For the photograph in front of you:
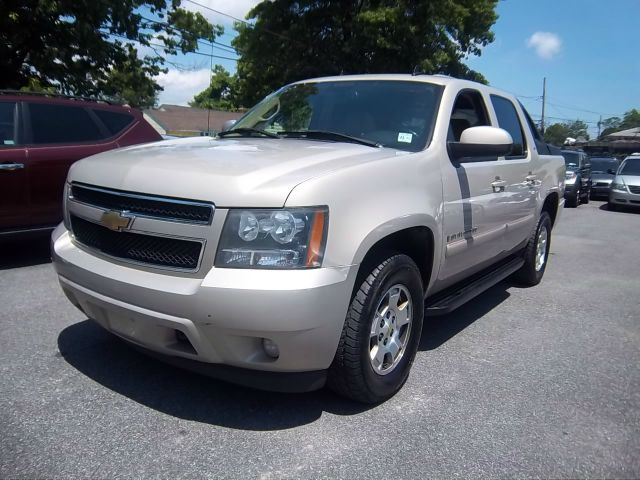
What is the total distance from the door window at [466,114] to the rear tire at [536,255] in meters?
1.71

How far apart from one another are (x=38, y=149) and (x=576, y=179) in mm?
14348

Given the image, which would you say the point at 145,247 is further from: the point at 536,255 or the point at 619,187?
the point at 619,187

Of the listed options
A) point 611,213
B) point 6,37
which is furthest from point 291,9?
point 611,213

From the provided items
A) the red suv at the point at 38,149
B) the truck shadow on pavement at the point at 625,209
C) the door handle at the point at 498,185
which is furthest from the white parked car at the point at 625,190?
the red suv at the point at 38,149

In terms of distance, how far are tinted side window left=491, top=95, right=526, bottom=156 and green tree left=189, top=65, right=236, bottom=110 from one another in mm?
49945

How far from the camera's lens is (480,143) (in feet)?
11.3

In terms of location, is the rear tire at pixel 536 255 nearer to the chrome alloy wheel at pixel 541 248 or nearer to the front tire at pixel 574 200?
the chrome alloy wheel at pixel 541 248

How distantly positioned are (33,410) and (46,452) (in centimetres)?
43

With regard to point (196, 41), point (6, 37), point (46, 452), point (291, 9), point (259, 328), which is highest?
point (291, 9)

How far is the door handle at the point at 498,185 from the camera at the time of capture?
13.7 ft

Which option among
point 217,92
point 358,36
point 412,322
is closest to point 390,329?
point 412,322

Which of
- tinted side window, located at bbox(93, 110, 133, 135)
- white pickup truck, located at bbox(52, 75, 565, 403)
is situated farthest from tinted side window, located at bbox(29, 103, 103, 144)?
white pickup truck, located at bbox(52, 75, 565, 403)

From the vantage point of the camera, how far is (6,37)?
10.6m

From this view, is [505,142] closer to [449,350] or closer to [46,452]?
[449,350]
